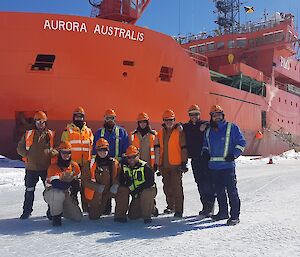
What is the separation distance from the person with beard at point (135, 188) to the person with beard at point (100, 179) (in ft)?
0.39

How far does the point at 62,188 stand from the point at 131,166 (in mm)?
841

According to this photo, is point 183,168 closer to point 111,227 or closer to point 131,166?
point 131,166

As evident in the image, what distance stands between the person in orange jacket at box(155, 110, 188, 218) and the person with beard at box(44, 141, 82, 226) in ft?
3.79

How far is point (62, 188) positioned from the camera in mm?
4383

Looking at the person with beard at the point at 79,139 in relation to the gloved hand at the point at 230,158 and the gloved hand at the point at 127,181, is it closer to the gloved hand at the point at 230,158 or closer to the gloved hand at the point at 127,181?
the gloved hand at the point at 127,181

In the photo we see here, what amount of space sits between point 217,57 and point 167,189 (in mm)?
17887

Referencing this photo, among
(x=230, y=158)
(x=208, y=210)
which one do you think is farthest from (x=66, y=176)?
(x=230, y=158)

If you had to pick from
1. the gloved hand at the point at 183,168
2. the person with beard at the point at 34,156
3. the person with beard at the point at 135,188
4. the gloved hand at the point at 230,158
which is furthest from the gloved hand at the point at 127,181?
the gloved hand at the point at 230,158

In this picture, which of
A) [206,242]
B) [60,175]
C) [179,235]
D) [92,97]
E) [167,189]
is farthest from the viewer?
[92,97]

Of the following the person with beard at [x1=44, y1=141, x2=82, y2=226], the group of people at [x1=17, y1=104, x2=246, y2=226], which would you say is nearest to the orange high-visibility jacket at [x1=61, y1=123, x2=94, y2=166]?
the group of people at [x1=17, y1=104, x2=246, y2=226]

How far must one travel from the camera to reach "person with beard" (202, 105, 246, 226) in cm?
440

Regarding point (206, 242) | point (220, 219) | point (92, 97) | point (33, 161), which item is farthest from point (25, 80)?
point (206, 242)

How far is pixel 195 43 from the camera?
23.1m

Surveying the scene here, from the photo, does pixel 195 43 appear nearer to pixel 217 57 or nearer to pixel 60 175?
pixel 217 57
